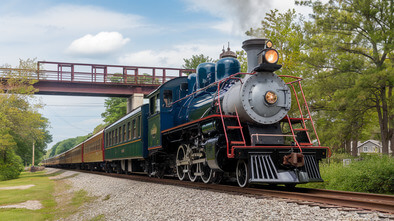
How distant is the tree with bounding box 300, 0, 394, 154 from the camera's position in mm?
16469

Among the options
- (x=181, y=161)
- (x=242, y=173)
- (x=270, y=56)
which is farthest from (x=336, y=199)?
(x=181, y=161)

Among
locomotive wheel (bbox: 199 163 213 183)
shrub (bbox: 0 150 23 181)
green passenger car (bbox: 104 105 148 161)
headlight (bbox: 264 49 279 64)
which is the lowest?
shrub (bbox: 0 150 23 181)

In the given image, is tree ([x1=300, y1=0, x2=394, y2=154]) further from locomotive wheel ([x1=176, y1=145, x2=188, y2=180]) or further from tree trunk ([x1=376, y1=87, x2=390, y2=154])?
locomotive wheel ([x1=176, y1=145, x2=188, y2=180])

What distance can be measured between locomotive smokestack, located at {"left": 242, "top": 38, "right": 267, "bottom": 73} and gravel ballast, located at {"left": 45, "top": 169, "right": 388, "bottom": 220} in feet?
11.3

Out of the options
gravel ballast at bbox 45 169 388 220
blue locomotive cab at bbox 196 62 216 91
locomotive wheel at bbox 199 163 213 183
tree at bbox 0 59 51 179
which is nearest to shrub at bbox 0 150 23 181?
tree at bbox 0 59 51 179

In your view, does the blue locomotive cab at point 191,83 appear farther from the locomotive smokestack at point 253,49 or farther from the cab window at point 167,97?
the locomotive smokestack at point 253,49

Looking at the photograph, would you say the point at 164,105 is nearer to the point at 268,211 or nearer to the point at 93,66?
the point at 268,211

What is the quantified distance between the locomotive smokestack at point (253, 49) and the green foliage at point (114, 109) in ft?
168

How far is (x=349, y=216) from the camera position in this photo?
5141mm

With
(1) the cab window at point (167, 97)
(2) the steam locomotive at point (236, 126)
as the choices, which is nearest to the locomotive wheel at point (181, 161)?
(2) the steam locomotive at point (236, 126)

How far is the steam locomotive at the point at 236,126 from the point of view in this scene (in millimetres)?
8305

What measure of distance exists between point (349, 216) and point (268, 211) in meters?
1.26

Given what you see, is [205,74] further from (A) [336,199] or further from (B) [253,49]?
(A) [336,199]

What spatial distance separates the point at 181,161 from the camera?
469 inches
